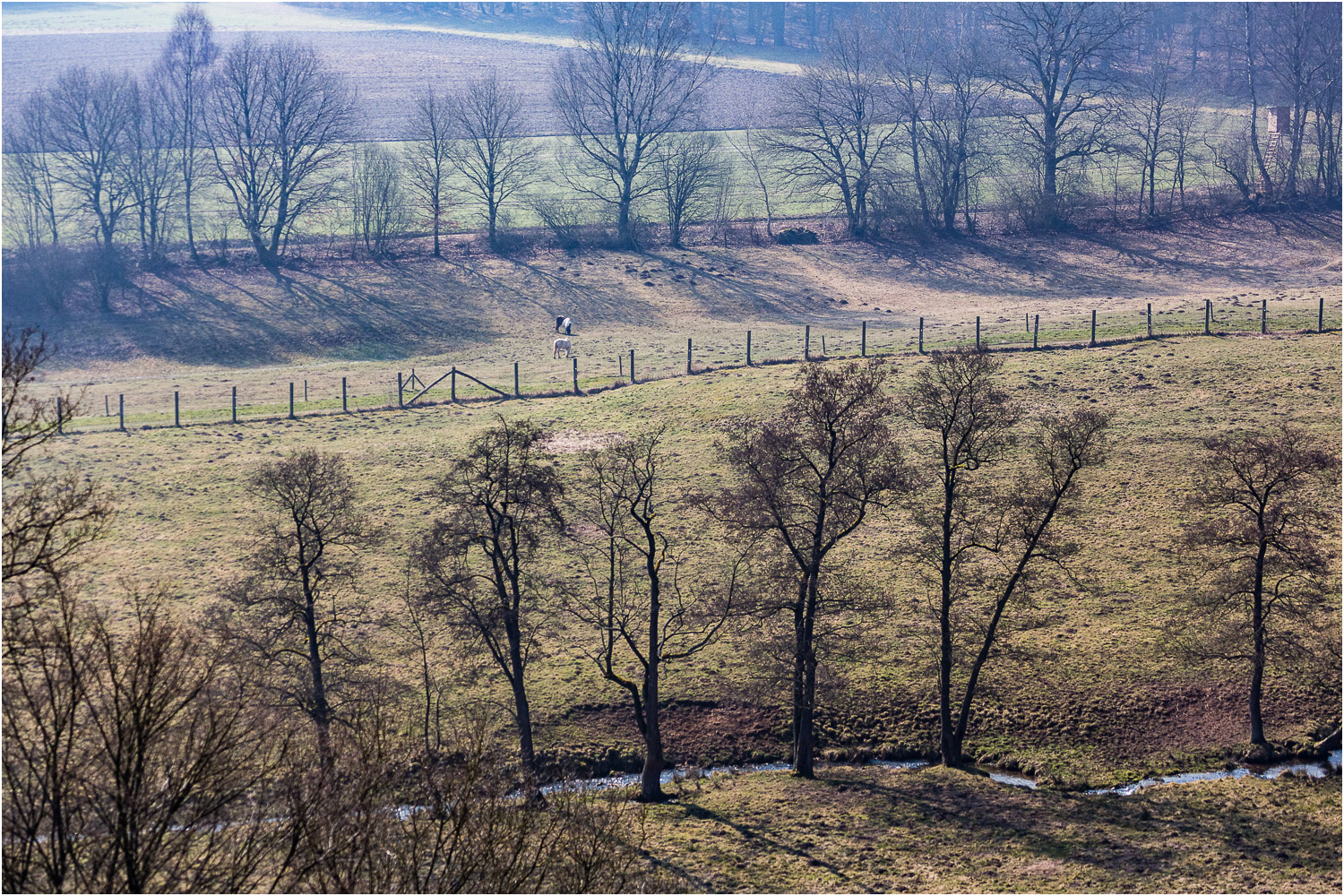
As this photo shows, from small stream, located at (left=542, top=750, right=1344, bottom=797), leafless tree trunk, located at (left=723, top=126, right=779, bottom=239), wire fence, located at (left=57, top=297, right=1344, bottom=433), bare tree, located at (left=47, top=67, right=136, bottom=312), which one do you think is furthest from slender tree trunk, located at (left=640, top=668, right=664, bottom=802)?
leafless tree trunk, located at (left=723, top=126, right=779, bottom=239)

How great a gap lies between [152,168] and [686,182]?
→ 118ft

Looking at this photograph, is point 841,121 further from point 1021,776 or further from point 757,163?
point 1021,776

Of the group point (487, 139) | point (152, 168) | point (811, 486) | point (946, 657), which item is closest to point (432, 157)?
point (487, 139)

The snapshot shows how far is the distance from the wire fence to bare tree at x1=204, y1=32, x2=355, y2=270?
21.2m

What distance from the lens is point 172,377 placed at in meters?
60.7

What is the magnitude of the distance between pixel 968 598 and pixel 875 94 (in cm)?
6215

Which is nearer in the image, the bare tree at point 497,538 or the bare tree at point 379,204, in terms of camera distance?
the bare tree at point 497,538

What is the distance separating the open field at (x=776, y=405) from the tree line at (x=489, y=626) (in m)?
0.86

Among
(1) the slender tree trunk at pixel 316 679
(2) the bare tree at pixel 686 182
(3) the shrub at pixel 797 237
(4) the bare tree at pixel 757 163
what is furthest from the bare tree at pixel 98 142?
(1) the slender tree trunk at pixel 316 679

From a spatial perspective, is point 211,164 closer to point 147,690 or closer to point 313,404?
point 313,404

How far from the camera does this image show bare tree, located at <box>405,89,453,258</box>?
266ft

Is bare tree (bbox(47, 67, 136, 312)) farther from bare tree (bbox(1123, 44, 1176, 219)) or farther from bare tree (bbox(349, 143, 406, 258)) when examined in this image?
bare tree (bbox(1123, 44, 1176, 219))

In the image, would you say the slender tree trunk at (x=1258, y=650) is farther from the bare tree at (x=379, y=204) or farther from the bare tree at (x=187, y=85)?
the bare tree at (x=187, y=85)

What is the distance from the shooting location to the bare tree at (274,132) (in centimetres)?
7738
